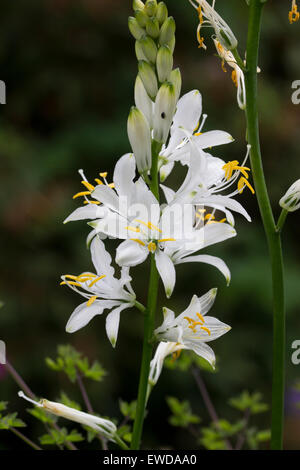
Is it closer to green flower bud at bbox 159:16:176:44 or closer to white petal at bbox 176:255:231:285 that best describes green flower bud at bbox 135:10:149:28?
green flower bud at bbox 159:16:176:44

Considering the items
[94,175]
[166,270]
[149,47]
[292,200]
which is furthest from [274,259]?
[94,175]

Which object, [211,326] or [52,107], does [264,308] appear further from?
[211,326]

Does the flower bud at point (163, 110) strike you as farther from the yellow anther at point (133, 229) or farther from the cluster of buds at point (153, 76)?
the yellow anther at point (133, 229)

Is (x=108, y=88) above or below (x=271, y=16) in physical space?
below

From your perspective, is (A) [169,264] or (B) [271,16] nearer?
(A) [169,264]

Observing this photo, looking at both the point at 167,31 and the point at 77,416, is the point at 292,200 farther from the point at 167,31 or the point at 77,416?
the point at 77,416

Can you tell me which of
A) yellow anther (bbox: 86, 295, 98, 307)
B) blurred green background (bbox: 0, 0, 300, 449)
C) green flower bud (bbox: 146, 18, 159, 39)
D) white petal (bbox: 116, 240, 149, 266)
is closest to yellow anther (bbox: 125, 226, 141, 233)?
white petal (bbox: 116, 240, 149, 266)
